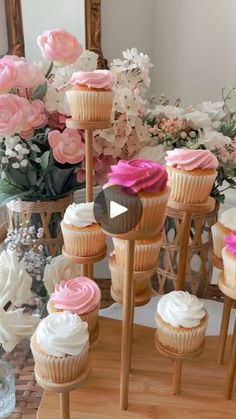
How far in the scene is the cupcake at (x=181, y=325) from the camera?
0.56 meters

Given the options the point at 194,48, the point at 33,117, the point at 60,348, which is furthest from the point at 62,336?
the point at 194,48

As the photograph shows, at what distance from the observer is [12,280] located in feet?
2.13

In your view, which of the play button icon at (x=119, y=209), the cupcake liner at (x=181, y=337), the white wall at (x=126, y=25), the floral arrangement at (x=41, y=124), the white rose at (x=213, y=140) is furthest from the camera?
the white wall at (x=126, y=25)

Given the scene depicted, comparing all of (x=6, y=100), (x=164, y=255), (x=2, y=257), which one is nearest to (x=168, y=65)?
(x=164, y=255)

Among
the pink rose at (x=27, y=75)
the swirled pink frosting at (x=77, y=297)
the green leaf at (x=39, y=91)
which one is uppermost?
the pink rose at (x=27, y=75)

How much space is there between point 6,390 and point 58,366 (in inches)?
11.2

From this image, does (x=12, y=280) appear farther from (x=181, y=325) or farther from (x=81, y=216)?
(x=181, y=325)

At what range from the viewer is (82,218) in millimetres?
627

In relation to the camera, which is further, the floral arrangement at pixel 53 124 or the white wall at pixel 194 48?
the white wall at pixel 194 48

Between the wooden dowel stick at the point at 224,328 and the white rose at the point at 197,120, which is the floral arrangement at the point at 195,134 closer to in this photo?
the white rose at the point at 197,120

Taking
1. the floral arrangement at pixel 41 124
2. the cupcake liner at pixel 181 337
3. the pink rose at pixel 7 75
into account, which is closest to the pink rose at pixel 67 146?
the floral arrangement at pixel 41 124

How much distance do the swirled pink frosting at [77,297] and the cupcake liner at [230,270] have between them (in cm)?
18

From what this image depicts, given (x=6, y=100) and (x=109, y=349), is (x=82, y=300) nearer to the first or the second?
(x=109, y=349)

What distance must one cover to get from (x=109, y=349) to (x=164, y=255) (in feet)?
0.89
